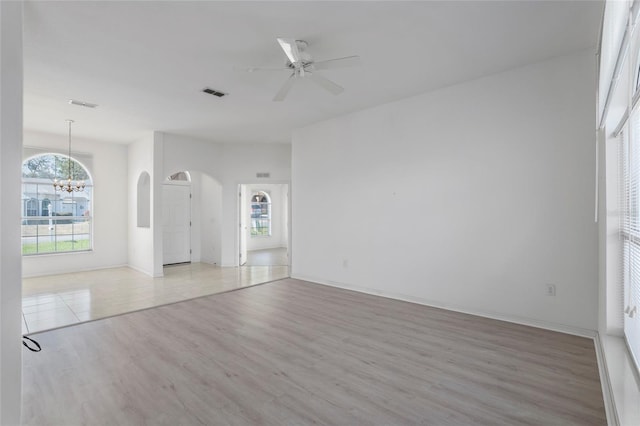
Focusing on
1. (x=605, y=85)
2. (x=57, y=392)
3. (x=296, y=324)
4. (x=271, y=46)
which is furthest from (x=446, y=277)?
(x=57, y=392)

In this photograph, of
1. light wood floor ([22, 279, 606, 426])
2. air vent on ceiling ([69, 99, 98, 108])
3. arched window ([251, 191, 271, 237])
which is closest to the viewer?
light wood floor ([22, 279, 606, 426])

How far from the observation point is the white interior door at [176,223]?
8016mm

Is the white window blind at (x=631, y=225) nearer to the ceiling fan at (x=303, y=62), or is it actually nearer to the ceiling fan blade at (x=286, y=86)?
the ceiling fan at (x=303, y=62)

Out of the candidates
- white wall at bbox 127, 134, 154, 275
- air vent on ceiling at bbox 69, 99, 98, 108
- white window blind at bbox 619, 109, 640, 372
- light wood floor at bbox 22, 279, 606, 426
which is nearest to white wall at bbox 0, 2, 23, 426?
light wood floor at bbox 22, 279, 606, 426

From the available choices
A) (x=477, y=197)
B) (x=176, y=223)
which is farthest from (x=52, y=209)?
(x=477, y=197)

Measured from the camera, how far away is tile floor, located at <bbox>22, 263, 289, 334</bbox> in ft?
13.6

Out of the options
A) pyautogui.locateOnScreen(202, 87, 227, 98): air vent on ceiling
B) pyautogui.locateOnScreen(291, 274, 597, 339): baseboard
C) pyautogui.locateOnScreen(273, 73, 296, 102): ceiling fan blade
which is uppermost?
pyautogui.locateOnScreen(202, 87, 227, 98): air vent on ceiling

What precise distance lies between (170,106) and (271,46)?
8.26 feet

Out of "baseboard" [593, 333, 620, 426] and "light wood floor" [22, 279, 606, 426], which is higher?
"baseboard" [593, 333, 620, 426]

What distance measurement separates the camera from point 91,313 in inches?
163

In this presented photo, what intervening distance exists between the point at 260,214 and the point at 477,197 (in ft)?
27.2

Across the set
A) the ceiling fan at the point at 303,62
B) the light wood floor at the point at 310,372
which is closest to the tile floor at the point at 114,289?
the light wood floor at the point at 310,372

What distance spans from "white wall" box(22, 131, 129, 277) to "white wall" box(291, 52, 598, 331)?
5.38 metres

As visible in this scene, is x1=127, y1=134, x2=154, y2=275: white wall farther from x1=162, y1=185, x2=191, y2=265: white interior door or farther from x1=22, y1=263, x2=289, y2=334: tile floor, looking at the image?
x1=162, y1=185, x2=191, y2=265: white interior door
